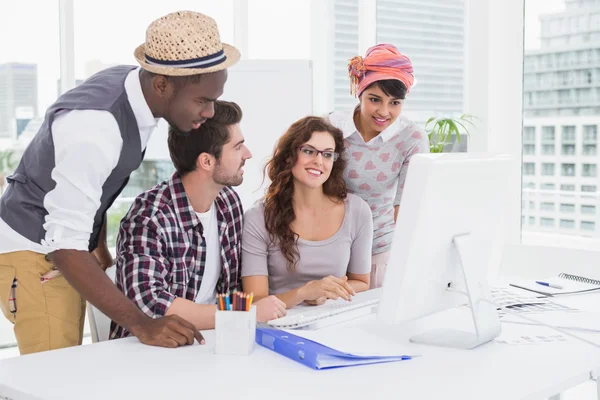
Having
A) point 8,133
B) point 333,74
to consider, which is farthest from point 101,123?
point 333,74

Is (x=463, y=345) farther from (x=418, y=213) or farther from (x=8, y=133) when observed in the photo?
(x=8, y=133)

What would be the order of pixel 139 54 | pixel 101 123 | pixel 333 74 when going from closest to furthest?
pixel 101 123 → pixel 139 54 → pixel 333 74

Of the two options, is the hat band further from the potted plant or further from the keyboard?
the potted plant

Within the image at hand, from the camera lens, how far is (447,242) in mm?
1522

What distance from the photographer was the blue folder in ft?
4.74

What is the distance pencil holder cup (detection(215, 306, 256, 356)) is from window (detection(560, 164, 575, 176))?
2519 mm

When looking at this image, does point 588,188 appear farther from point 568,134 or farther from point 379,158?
point 379,158

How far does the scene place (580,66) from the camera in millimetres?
3496

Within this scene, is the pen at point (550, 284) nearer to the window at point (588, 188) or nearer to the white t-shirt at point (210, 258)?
the white t-shirt at point (210, 258)

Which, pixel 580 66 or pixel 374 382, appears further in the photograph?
→ pixel 580 66

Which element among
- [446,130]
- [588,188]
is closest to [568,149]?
[588,188]

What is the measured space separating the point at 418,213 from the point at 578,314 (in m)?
0.76

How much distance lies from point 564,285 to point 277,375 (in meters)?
1.23

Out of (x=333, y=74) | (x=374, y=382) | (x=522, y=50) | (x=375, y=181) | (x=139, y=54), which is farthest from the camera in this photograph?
(x=333, y=74)
